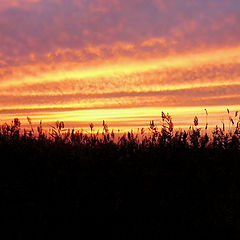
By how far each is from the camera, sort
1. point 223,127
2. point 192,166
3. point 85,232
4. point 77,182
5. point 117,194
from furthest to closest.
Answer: point 223,127 < point 192,166 < point 77,182 < point 117,194 < point 85,232

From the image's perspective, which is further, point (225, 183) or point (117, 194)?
point (225, 183)

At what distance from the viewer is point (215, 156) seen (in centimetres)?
940

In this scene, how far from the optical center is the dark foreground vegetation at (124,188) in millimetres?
7074

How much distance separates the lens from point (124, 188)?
7.98 metres

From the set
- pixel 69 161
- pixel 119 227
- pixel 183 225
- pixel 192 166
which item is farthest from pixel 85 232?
pixel 192 166

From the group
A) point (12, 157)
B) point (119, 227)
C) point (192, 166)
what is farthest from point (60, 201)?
point (192, 166)

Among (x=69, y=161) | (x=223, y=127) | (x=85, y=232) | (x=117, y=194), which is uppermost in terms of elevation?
(x=223, y=127)

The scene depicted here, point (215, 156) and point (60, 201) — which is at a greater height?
point (215, 156)

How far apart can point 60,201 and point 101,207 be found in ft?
2.43

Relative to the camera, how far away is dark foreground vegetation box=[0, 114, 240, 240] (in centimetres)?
707

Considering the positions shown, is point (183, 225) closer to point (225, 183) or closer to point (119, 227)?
point (119, 227)

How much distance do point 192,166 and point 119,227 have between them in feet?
8.00

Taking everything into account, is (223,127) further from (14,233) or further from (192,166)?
(14,233)

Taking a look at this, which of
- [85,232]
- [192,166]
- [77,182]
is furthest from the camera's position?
[192,166]
